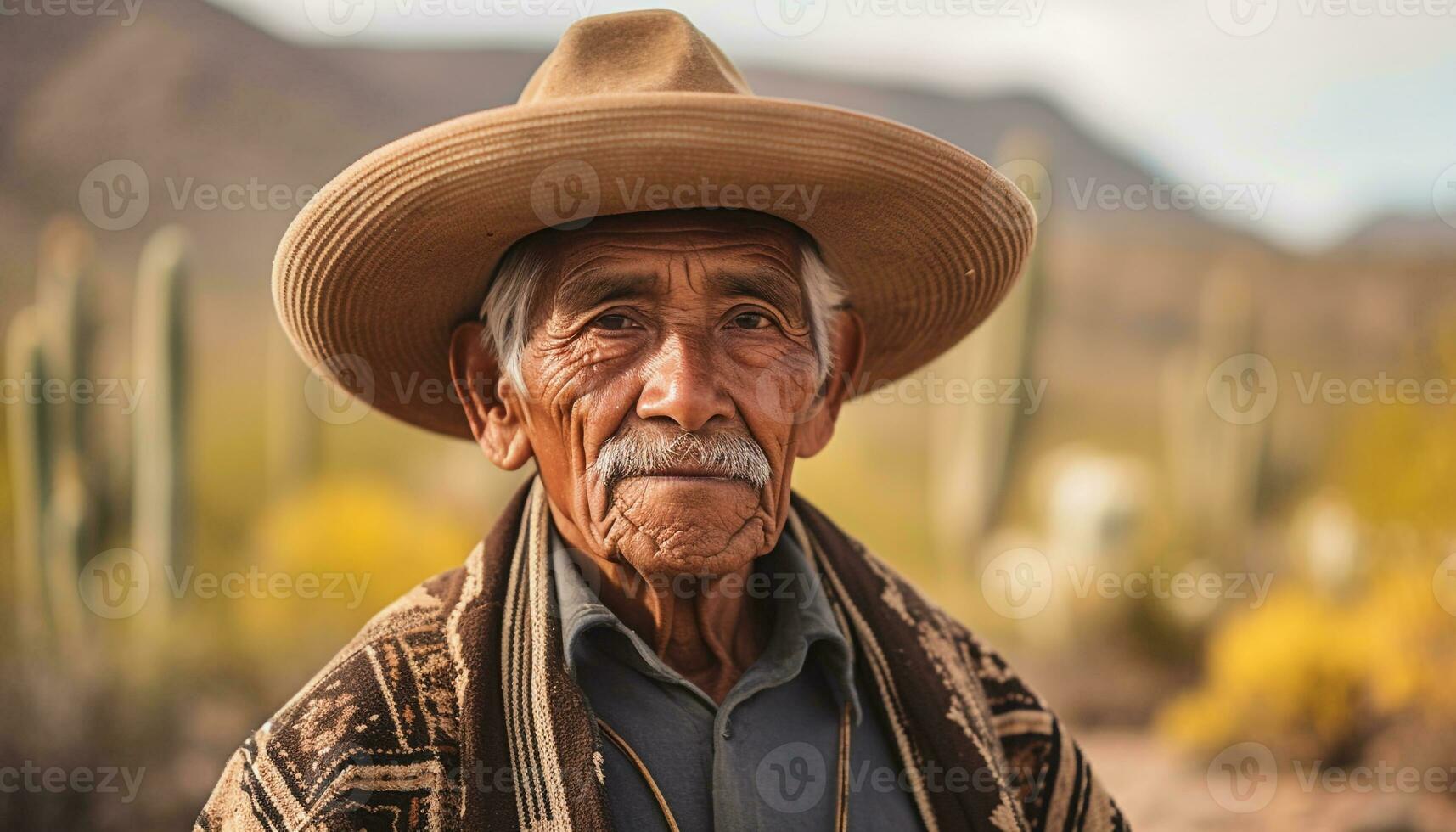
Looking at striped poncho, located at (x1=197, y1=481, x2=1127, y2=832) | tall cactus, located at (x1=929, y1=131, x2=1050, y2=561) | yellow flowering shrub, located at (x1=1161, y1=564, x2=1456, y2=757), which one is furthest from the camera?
tall cactus, located at (x1=929, y1=131, x2=1050, y2=561)

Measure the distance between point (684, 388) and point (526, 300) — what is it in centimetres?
40

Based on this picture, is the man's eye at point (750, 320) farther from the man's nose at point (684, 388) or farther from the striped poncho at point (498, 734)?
the striped poncho at point (498, 734)

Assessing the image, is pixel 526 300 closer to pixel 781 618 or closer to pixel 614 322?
pixel 614 322

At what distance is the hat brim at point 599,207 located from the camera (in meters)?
1.88

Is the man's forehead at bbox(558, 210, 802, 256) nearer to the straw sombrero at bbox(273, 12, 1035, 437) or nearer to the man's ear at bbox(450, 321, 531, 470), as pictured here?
the straw sombrero at bbox(273, 12, 1035, 437)

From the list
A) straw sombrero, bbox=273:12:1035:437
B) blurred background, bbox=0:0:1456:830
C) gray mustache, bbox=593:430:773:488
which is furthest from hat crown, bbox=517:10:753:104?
blurred background, bbox=0:0:1456:830

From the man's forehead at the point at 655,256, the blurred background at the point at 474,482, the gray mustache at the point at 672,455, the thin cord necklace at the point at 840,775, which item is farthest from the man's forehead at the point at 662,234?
the blurred background at the point at 474,482

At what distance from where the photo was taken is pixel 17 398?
8.28 metres

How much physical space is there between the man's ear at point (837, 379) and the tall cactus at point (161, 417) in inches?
300

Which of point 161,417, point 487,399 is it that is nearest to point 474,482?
point 161,417

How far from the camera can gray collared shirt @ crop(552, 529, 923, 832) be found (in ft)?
6.33

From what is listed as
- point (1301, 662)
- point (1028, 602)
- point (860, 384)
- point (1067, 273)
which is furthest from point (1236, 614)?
point (860, 384)

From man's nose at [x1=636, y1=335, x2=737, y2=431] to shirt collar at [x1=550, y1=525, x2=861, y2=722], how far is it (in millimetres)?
341

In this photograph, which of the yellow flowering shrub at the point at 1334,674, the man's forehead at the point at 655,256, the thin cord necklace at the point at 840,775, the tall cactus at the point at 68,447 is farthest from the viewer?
the yellow flowering shrub at the point at 1334,674
